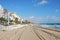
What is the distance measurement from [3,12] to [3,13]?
757 mm

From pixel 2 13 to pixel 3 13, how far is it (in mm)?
1533

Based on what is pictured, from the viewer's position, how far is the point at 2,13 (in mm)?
115188

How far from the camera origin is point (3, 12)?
11388 cm

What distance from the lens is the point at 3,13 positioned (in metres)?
114

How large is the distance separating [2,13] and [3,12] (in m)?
1.78
